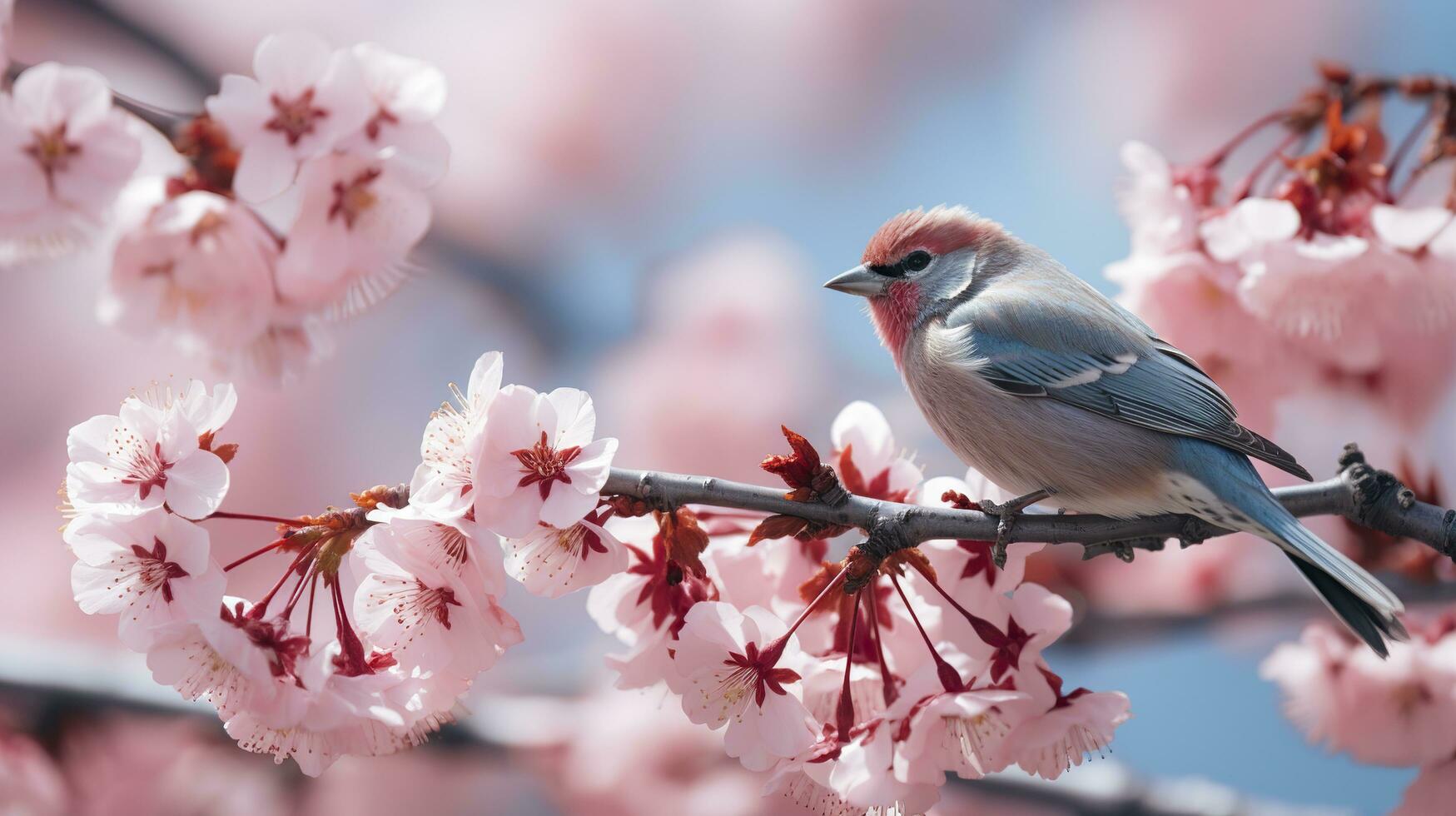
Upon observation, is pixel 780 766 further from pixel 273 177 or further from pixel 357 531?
pixel 273 177

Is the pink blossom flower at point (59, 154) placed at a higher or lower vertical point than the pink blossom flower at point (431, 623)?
higher

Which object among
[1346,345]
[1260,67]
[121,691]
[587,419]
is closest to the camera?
[587,419]

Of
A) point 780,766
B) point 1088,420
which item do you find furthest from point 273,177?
point 1088,420

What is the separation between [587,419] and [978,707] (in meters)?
0.44

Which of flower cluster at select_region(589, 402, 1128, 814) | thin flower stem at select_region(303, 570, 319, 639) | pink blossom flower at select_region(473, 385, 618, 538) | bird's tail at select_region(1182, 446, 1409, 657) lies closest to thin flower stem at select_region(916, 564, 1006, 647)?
flower cluster at select_region(589, 402, 1128, 814)

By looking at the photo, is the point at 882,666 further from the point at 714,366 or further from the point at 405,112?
the point at 714,366

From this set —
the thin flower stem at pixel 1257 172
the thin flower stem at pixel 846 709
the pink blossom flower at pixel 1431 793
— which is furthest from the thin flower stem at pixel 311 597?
the pink blossom flower at pixel 1431 793

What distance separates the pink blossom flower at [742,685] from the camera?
0.94m

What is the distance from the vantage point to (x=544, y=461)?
0.88 meters

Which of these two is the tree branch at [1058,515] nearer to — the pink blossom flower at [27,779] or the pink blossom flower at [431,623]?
the pink blossom flower at [431,623]

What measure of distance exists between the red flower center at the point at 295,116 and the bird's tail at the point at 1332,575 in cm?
112

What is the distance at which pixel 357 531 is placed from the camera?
3.00 ft

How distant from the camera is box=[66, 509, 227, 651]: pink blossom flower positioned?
0.87m

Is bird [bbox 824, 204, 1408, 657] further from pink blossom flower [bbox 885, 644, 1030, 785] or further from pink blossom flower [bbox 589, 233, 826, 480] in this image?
pink blossom flower [bbox 589, 233, 826, 480]
